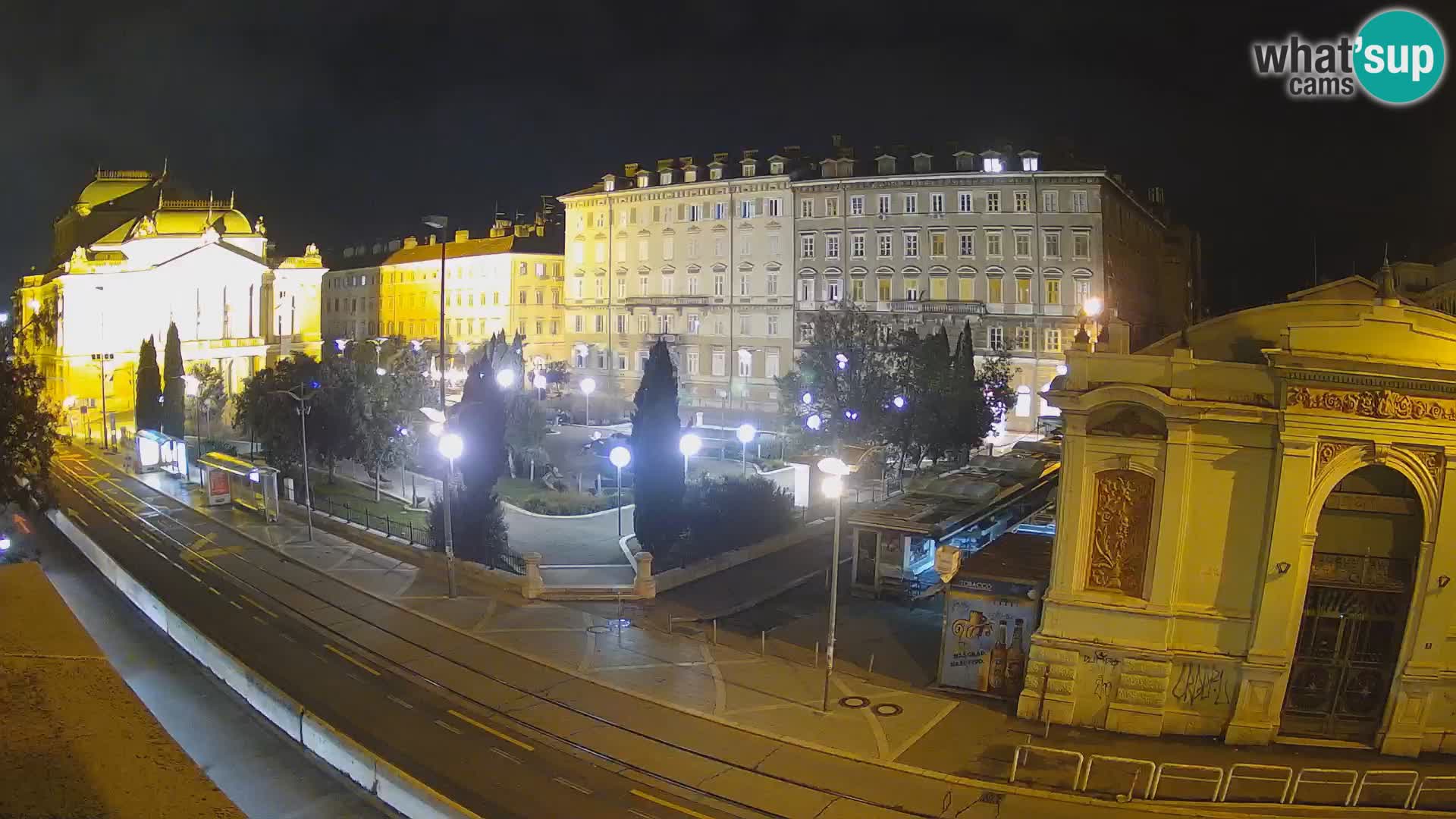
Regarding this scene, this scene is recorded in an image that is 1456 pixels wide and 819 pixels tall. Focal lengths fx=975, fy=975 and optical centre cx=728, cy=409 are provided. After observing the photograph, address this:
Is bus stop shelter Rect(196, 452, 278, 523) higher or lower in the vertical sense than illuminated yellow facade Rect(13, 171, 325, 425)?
lower

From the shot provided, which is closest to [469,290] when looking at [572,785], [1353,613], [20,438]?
[20,438]

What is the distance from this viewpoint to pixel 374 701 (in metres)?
19.3

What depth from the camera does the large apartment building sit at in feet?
194

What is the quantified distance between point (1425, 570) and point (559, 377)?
61707 millimetres

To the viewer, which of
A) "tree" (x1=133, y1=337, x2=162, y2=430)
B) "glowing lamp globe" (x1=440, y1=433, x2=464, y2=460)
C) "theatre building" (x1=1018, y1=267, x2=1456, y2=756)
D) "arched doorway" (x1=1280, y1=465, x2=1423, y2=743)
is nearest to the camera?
"theatre building" (x1=1018, y1=267, x2=1456, y2=756)

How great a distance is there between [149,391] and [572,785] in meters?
49.1

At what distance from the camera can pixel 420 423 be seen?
4628cm

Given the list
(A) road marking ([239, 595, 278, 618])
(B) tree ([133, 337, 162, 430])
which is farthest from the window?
(B) tree ([133, 337, 162, 430])

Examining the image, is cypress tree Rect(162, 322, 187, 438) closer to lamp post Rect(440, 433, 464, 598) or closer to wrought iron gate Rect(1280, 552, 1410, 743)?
lamp post Rect(440, 433, 464, 598)

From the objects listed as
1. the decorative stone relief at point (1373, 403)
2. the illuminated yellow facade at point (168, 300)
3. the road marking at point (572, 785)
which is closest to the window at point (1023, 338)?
the decorative stone relief at point (1373, 403)

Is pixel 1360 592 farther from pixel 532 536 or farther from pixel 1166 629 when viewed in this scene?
pixel 532 536

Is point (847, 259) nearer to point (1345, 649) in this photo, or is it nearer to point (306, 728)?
point (1345, 649)

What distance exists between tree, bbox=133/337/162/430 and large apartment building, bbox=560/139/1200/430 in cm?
3184

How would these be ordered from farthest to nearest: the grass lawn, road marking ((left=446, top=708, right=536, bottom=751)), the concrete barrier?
the grass lawn → road marking ((left=446, top=708, right=536, bottom=751)) → the concrete barrier
